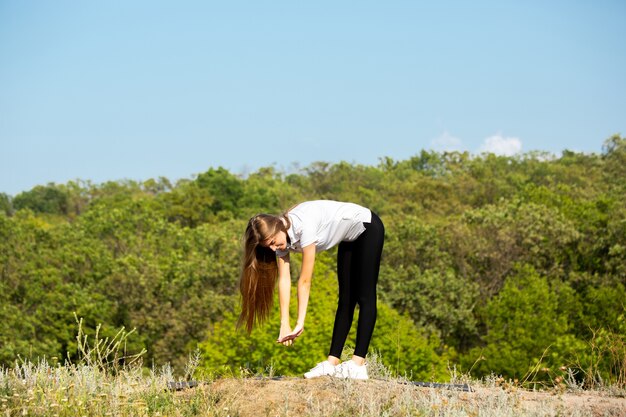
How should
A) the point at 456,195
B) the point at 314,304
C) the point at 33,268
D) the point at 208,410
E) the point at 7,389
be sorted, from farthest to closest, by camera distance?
the point at 456,195 → the point at 33,268 → the point at 314,304 → the point at 7,389 → the point at 208,410

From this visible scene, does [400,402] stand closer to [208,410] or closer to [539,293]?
[208,410]

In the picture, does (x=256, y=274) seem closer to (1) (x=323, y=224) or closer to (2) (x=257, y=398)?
(1) (x=323, y=224)

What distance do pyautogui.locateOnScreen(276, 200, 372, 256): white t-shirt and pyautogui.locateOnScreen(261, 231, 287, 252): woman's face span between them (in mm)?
54

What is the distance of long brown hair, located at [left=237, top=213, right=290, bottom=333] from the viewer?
20.4 ft

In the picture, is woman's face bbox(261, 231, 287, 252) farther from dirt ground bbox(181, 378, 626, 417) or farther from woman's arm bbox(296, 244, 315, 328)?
dirt ground bbox(181, 378, 626, 417)

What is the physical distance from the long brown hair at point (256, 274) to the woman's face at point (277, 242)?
0.13 feet

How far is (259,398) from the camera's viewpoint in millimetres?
5867

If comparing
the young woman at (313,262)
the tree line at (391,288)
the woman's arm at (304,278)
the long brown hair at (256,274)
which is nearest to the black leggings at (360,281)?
the young woman at (313,262)

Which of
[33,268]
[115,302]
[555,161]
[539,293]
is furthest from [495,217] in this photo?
[555,161]

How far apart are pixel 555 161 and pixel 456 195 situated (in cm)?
1712

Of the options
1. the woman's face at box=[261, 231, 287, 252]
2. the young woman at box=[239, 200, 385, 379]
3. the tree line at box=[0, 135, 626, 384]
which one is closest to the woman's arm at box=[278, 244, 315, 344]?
the young woman at box=[239, 200, 385, 379]

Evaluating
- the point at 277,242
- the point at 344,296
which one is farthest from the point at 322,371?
the point at 277,242

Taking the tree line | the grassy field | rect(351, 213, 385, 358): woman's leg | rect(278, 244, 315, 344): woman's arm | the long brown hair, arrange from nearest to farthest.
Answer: the grassy field < rect(278, 244, 315, 344): woman's arm < the long brown hair < rect(351, 213, 385, 358): woman's leg < the tree line

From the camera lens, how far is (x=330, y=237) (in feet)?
20.3
